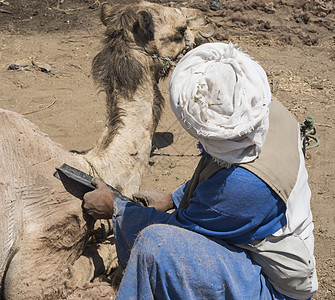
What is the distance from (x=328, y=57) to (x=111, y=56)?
530cm

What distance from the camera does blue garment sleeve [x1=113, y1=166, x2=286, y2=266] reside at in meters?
2.22

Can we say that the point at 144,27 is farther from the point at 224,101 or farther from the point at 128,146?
the point at 224,101

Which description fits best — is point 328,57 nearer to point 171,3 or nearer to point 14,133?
point 171,3

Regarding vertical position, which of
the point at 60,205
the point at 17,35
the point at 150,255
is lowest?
the point at 17,35

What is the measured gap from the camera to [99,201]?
9.43ft

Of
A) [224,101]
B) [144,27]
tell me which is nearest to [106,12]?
[144,27]

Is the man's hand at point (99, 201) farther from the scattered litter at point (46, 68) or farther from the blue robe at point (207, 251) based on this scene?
the scattered litter at point (46, 68)

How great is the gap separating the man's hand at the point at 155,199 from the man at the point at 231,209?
0.59 metres

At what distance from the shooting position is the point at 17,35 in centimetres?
864

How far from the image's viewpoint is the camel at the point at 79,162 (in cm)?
286

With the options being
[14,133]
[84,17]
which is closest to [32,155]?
[14,133]

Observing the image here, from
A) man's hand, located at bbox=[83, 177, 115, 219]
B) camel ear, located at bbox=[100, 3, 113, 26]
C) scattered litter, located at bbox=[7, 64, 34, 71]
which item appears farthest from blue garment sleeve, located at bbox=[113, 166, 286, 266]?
scattered litter, located at bbox=[7, 64, 34, 71]

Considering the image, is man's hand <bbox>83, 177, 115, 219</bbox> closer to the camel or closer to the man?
the camel

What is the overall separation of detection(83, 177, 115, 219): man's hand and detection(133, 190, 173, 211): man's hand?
40cm
